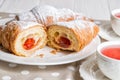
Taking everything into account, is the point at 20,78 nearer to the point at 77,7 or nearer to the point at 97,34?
the point at 97,34

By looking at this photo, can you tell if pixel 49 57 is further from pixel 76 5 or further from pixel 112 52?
pixel 76 5

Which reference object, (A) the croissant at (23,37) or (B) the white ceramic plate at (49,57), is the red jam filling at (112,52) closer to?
(B) the white ceramic plate at (49,57)

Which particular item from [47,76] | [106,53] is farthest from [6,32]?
[106,53]

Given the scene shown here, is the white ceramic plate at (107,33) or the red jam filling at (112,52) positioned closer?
the red jam filling at (112,52)

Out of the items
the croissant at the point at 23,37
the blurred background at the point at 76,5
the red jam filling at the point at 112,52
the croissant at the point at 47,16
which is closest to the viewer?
the red jam filling at the point at 112,52

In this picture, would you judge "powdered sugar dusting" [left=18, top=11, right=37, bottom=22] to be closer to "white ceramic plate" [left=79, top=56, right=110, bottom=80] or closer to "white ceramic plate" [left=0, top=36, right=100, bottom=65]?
"white ceramic plate" [left=0, top=36, right=100, bottom=65]

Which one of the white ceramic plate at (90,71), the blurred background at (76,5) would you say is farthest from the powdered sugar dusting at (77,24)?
the blurred background at (76,5)
